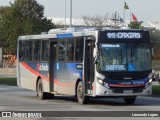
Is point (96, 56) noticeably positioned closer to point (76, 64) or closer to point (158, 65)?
point (76, 64)

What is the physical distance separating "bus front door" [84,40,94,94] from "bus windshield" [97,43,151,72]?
46 centimetres

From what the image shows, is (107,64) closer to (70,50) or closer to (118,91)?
(118,91)

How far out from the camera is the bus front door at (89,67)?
923 inches

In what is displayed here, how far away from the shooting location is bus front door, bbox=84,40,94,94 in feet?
76.9

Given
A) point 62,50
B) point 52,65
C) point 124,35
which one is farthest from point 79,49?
point 52,65

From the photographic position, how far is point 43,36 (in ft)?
92.5

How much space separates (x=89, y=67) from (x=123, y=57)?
1.42m

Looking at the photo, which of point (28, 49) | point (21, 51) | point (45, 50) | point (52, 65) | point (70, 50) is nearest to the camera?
point (70, 50)

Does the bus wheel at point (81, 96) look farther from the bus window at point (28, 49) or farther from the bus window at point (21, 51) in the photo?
the bus window at point (21, 51)

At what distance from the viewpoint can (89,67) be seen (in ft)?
77.4

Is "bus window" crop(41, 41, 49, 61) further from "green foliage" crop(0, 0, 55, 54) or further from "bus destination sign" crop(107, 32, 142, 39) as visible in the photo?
"green foliage" crop(0, 0, 55, 54)

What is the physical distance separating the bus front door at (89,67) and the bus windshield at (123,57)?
460 millimetres

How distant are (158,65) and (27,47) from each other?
47.0 metres

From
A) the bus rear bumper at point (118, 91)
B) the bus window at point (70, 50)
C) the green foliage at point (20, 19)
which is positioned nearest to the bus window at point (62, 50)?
the bus window at point (70, 50)
